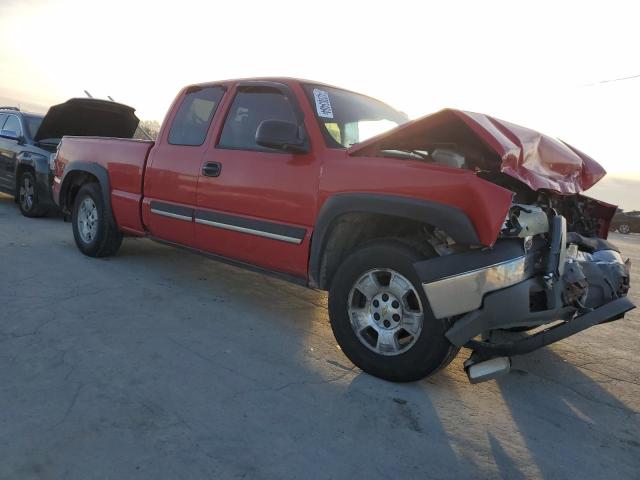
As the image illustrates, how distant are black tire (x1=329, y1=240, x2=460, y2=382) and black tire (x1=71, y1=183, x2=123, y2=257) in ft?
10.6

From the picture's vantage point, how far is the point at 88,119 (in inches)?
318

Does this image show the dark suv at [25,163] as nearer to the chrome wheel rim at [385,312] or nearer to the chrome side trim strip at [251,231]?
the chrome side trim strip at [251,231]

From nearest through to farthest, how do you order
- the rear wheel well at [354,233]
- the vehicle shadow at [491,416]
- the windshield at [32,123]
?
the vehicle shadow at [491,416] → the rear wheel well at [354,233] → the windshield at [32,123]

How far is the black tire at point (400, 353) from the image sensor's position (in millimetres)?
2906

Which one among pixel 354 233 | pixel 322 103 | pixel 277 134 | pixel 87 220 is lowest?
pixel 87 220

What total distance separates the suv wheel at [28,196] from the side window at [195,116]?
463cm

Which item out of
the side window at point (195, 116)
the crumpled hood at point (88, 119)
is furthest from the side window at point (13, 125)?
the side window at point (195, 116)

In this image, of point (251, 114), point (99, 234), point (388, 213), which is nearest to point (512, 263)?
point (388, 213)

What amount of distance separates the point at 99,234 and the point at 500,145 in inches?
173

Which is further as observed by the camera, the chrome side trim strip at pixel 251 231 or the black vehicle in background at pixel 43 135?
the black vehicle in background at pixel 43 135

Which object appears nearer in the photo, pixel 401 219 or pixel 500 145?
pixel 500 145

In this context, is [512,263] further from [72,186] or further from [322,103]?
[72,186]

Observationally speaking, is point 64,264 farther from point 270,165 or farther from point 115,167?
point 270,165

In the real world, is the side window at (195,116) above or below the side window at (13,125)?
above
